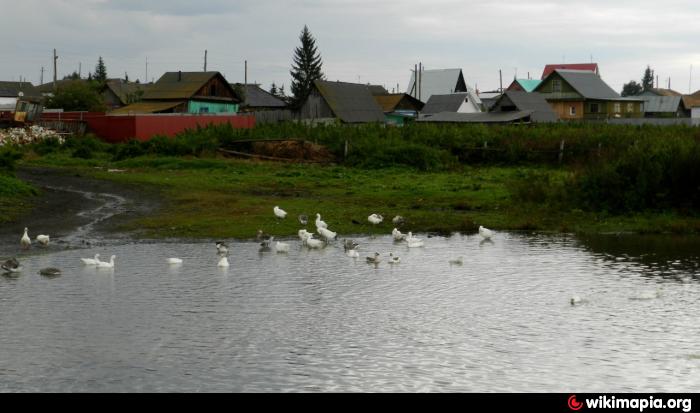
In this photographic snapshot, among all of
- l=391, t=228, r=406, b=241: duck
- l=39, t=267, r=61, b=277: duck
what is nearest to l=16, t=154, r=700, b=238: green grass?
l=391, t=228, r=406, b=241: duck

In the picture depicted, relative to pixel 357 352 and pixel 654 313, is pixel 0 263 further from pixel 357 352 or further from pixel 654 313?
pixel 654 313

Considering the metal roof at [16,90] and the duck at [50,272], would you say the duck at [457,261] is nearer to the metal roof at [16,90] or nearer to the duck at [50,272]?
the duck at [50,272]

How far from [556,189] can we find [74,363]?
20.4 metres

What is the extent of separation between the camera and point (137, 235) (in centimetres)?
2547

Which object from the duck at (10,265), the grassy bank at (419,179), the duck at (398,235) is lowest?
the duck at (10,265)

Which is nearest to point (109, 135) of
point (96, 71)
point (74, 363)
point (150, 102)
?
point (150, 102)

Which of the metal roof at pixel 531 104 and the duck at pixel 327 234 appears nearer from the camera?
the duck at pixel 327 234

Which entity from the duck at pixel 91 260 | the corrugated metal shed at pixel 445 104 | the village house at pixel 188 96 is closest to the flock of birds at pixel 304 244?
the duck at pixel 91 260

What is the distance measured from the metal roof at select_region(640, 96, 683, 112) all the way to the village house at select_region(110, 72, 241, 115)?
5204 centimetres

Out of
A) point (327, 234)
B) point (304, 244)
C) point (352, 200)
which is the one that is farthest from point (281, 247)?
point (352, 200)

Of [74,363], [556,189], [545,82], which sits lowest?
[74,363]

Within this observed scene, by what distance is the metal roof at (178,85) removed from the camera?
82.3 metres

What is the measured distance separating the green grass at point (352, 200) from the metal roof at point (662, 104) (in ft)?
246

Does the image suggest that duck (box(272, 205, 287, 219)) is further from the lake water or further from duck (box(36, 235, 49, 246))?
duck (box(36, 235, 49, 246))
